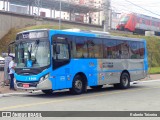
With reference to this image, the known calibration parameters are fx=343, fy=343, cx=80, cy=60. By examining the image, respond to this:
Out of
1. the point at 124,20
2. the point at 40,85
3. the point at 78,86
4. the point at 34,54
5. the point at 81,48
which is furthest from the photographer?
the point at 124,20

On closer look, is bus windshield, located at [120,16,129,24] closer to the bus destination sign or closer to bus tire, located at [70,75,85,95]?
bus tire, located at [70,75,85,95]

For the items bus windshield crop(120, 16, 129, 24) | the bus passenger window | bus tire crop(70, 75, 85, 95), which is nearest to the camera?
bus tire crop(70, 75, 85, 95)

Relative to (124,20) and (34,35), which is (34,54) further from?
(124,20)

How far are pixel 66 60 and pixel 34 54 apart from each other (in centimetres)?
153

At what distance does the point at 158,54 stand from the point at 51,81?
115ft

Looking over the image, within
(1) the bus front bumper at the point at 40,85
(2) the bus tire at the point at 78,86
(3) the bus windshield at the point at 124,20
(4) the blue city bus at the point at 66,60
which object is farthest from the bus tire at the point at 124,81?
(3) the bus windshield at the point at 124,20

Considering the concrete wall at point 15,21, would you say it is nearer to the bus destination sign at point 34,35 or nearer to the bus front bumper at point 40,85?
the bus destination sign at point 34,35

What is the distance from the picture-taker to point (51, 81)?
15023 mm

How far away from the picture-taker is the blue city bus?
1506 centimetres

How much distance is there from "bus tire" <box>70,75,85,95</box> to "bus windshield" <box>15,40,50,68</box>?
1.93 meters

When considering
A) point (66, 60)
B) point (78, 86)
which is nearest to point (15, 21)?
point (78, 86)

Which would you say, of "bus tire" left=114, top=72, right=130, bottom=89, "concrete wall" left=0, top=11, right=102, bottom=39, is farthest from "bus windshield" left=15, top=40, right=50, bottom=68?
"concrete wall" left=0, top=11, right=102, bottom=39

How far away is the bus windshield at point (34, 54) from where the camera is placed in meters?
15.1

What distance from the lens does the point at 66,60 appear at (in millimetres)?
15805
